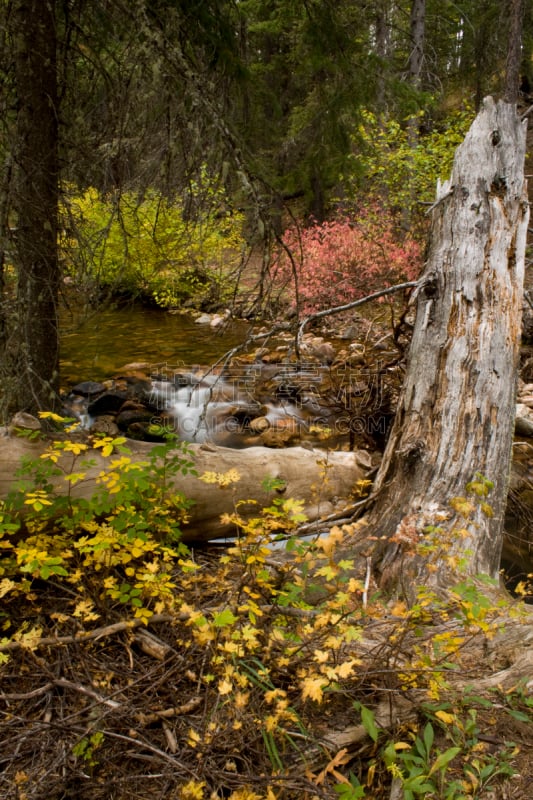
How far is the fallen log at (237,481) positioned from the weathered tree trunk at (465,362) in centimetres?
59

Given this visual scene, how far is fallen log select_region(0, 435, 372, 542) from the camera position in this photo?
3168mm

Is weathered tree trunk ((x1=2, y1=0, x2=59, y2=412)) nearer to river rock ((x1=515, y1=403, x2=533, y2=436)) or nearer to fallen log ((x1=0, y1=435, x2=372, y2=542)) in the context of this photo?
fallen log ((x1=0, y1=435, x2=372, y2=542))

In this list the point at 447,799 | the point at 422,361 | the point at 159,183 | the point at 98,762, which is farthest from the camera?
the point at 422,361

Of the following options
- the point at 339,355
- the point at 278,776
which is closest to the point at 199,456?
the point at 278,776

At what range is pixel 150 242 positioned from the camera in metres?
8.87

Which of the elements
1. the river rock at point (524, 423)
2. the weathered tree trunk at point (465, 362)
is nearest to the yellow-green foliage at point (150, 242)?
the weathered tree trunk at point (465, 362)

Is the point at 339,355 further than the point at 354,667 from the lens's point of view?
Yes

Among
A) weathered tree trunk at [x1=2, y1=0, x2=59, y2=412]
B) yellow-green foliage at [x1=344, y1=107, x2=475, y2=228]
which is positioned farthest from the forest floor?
yellow-green foliage at [x1=344, y1=107, x2=475, y2=228]

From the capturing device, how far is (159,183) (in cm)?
321

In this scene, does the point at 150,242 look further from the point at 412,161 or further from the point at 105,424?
the point at 412,161

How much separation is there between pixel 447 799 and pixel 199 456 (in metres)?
2.73

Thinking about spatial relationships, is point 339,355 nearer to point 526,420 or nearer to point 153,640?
point 526,420

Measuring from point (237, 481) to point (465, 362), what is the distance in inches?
73.8

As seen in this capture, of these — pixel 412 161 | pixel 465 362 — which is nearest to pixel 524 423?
pixel 465 362
